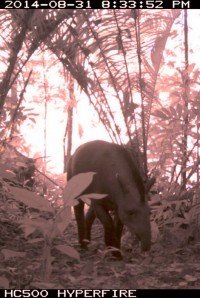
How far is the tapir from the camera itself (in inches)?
176

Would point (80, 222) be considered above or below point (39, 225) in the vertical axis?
above

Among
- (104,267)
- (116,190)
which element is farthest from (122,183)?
(104,267)

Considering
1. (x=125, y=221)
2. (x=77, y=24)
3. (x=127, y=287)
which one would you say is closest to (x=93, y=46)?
(x=77, y=24)

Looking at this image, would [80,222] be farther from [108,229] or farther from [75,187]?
[75,187]

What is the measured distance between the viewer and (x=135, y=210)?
4.47 metres

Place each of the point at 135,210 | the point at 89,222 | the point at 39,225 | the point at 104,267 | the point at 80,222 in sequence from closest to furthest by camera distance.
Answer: the point at 39,225 → the point at 104,267 → the point at 135,210 → the point at 80,222 → the point at 89,222

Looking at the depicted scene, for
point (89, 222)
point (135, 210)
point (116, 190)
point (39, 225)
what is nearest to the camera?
point (39, 225)

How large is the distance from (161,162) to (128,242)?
3.54 feet

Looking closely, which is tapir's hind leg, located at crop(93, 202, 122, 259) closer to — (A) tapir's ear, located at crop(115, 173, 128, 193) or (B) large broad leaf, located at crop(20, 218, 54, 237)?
(A) tapir's ear, located at crop(115, 173, 128, 193)

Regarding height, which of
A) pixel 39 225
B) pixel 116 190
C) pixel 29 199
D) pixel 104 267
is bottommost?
pixel 104 267

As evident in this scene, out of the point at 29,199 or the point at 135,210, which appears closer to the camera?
the point at 29,199

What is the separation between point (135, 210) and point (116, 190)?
310 millimetres

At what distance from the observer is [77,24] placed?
4.98 m

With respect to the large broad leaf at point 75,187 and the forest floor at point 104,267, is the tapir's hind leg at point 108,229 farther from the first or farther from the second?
the large broad leaf at point 75,187
